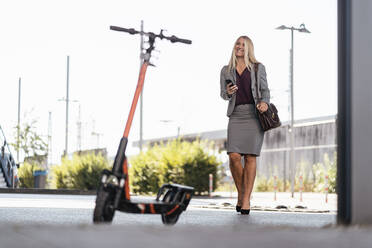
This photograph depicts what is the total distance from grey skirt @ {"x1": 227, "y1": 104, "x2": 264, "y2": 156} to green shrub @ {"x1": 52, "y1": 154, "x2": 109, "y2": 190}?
2198cm

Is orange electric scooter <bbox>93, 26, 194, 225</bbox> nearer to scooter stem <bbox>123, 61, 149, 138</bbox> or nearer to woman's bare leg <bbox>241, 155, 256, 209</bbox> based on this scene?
scooter stem <bbox>123, 61, 149, 138</bbox>

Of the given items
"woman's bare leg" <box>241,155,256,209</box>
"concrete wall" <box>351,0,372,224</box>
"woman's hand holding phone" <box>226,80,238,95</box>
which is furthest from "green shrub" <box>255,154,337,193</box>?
"concrete wall" <box>351,0,372,224</box>

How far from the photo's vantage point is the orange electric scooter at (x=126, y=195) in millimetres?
5164

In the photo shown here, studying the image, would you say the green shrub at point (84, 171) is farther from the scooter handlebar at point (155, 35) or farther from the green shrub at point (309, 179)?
the scooter handlebar at point (155, 35)

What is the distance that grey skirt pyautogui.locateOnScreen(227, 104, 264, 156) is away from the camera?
28.1ft

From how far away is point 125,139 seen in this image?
548 cm

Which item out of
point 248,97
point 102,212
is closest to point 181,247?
point 102,212

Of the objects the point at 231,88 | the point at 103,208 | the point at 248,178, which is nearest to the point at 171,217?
the point at 103,208

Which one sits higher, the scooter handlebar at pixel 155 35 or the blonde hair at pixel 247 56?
the blonde hair at pixel 247 56

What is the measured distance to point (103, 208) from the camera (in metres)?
5.15

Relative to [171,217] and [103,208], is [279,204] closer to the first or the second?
[171,217]

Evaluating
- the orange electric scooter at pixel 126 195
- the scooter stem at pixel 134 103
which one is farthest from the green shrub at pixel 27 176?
the scooter stem at pixel 134 103

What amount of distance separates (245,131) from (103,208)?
11.9 ft

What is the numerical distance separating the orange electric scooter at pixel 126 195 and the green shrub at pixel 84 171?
81.0 feet
